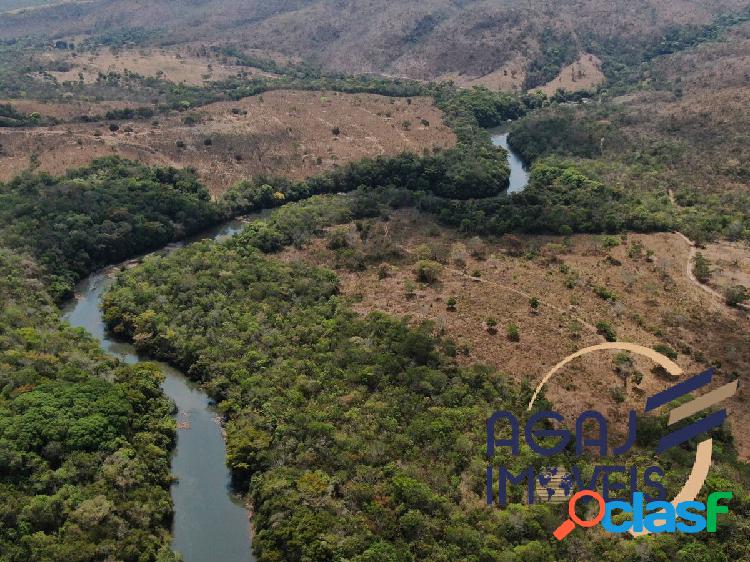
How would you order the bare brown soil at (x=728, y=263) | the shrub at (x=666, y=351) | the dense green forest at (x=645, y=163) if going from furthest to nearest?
the dense green forest at (x=645, y=163) → the bare brown soil at (x=728, y=263) → the shrub at (x=666, y=351)

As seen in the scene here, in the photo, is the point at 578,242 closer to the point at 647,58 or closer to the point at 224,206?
the point at 224,206

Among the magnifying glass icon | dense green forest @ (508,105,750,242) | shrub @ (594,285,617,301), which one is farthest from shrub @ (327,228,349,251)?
the magnifying glass icon

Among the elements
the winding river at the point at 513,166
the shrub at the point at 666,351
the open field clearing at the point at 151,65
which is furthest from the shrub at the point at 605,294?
the open field clearing at the point at 151,65

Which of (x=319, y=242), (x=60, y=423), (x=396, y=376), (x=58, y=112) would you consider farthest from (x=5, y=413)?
(x=58, y=112)

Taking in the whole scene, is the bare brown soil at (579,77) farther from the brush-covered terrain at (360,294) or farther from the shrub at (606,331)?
the shrub at (606,331)

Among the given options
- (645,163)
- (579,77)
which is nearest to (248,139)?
(645,163)

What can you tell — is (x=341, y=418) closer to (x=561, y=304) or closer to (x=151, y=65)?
(x=561, y=304)
